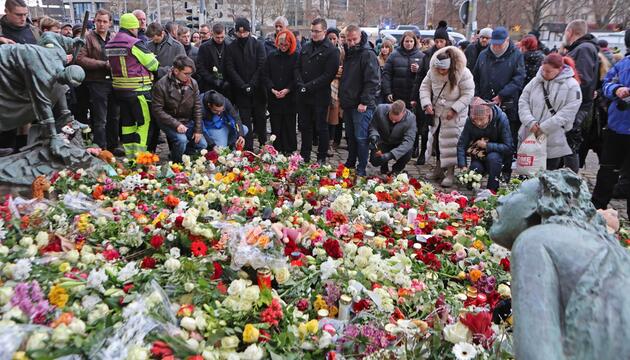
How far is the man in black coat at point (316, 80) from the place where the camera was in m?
6.89

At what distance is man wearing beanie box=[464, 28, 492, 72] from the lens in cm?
790

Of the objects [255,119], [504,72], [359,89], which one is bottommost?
[255,119]

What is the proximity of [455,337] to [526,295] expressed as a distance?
104cm

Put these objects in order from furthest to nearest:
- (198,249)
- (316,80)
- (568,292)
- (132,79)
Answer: (316,80)
(132,79)
(198,249)
(568,292)

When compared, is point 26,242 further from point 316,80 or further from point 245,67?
point 245,67

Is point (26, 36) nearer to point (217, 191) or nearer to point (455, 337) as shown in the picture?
point (217, 191)

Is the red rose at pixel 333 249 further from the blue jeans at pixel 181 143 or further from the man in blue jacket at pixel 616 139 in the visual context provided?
the blue jeans at pixel 181 143

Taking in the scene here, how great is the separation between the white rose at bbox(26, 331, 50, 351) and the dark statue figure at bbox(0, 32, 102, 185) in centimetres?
298

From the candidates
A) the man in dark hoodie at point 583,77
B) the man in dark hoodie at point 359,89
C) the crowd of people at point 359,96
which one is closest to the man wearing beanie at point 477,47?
the crowd of people at point 359,96

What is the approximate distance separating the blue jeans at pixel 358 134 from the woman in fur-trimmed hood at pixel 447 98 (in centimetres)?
76

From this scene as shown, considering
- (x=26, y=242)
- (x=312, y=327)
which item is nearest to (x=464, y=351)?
(x=312, y=327)

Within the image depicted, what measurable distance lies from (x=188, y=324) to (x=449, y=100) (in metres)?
5.24

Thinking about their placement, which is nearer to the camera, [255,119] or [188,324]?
[188,324]

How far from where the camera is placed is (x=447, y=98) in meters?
6.71
